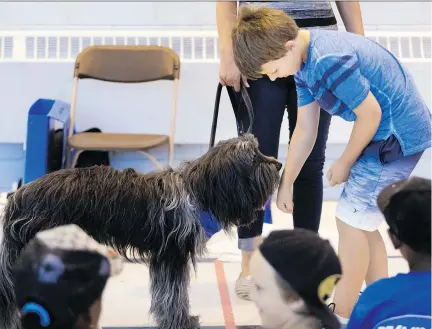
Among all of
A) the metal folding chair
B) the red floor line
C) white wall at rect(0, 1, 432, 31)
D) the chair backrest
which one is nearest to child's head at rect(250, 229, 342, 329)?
the red floor line

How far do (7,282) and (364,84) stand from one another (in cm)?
114

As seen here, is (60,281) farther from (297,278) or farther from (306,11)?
(306,11)

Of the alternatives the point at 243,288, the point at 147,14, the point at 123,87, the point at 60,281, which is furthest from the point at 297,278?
the point at 147,14

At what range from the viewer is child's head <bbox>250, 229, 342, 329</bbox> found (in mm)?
1212

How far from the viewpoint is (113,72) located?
369 cm

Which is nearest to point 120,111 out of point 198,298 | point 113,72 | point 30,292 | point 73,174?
point 113,72

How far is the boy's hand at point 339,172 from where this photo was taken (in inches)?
78.8

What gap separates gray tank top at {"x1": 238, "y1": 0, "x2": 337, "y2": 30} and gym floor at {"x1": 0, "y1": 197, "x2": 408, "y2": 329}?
2.42 feet

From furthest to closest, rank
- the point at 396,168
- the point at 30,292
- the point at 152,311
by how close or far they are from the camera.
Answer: the point at 152,311, the point at 396,168, the point at 30,292

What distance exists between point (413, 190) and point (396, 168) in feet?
2.41

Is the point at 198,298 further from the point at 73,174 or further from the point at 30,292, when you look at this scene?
the point at 30,292

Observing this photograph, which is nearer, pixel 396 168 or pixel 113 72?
pixel 396 168

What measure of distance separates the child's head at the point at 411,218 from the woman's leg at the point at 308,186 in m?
1.13

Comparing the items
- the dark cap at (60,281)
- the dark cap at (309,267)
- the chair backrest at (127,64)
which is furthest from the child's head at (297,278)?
the chair backrest at (127,64)
